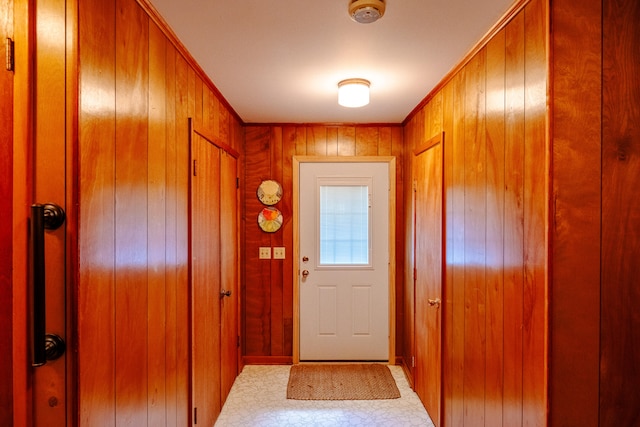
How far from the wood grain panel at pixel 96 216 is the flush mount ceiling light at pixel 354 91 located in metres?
1.39

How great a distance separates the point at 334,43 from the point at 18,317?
167 centimetres

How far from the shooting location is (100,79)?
44.1 inches

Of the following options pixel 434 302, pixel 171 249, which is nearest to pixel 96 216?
pixel 171 249

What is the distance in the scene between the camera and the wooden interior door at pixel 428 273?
237 centimetres

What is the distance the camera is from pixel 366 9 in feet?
4.50

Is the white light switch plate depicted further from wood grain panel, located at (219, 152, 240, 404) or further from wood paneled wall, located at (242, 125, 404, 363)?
wood grain panel, located at (219, 152, 240, 404)

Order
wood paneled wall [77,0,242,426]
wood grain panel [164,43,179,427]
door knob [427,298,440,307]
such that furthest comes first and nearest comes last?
door knob [427,298,440,307] < wood grain panel [164,43,179,427] < wood paneled wall [77,0,242,426]

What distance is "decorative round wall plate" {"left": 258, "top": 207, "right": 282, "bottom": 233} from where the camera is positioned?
11.4 feet

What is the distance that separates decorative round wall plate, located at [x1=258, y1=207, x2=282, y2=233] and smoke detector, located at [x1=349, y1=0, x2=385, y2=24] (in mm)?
2272

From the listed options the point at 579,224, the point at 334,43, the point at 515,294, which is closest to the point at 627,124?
the point at 579,224

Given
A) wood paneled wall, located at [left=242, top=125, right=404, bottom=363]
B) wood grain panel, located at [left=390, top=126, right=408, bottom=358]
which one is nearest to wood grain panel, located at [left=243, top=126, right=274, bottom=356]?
wood paneled wall, located at [left=242, top=125, right=404, bottom=363]

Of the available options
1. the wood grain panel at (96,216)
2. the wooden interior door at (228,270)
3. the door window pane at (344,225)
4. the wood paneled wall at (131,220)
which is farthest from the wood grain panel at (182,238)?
the door window pane at (344,225)

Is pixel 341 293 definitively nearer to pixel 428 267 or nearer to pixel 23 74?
pixel 428 267

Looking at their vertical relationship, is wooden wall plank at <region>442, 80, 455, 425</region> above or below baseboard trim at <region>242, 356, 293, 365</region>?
above
